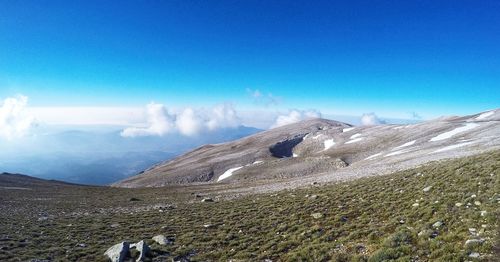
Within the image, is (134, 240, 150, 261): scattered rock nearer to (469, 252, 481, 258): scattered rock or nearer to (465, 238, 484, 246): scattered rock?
(469, 252, 481, 258): scattered rock

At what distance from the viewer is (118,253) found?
57.6ft

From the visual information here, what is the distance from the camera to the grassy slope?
15.0m

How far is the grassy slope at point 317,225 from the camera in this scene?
15.0 meters

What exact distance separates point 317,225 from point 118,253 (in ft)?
39.7

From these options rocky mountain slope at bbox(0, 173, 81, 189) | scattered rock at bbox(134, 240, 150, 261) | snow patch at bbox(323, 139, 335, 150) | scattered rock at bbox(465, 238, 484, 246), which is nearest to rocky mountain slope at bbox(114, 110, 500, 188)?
snow patch at bbox(323, 139, 335, 150)

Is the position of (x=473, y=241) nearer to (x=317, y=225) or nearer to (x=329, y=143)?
(x=317, y=225)

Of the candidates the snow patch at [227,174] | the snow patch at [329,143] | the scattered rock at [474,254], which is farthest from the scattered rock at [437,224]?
the snow patch at [329,143]


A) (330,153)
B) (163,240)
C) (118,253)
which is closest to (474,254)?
(163,240)

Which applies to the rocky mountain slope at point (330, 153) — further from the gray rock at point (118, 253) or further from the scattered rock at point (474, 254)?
the scattered rock at point (474, 254)

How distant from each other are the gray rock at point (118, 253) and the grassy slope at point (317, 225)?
695mm

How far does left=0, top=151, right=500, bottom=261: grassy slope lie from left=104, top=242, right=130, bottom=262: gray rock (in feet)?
2.28

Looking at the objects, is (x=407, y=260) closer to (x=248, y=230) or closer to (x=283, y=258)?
(x=283, y=258)

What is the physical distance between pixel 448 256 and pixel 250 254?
9.42 m

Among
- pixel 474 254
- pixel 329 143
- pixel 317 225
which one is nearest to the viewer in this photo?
pixel 474 254
